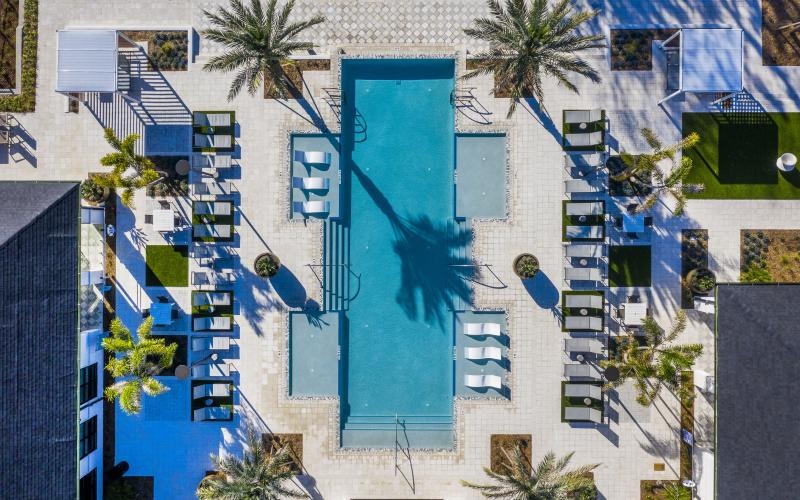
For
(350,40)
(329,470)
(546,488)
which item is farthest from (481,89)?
(329,470)

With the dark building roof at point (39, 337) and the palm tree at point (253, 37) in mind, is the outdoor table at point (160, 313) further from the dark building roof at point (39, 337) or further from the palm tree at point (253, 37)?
the palm tree at point (253, 37)

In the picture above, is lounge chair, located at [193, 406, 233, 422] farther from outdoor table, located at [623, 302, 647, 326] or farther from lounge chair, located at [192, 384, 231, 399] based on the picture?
outdoor table, located at [623, 302, 647, 326]

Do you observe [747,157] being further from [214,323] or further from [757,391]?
[214,323]

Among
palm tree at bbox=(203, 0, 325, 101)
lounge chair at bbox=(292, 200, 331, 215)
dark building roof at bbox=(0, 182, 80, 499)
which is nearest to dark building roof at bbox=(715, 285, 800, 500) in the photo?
lounge chair at bbox=(292, 200, 331, 215)

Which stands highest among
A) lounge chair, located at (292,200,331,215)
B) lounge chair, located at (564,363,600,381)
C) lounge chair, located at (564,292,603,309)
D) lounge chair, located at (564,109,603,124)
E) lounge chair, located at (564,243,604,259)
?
lounge chair, located at (564,109,603,124)

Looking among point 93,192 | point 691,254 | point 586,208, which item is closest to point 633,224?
point 586,208
